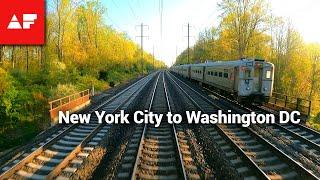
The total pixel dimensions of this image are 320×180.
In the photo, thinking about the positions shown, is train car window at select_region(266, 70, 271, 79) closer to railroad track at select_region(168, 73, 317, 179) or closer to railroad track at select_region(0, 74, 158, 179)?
railroad track at select_region(168, 73, 317, 179)

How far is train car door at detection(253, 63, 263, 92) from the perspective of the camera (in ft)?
68.7

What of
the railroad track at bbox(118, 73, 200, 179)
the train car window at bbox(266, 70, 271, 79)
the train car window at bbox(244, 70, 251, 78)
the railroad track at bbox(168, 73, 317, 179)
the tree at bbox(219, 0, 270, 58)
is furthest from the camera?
the tree at bbox(219, 0, 270, 58)

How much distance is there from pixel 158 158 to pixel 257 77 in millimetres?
12764

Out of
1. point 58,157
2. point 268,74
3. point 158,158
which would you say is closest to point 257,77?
point 268,74

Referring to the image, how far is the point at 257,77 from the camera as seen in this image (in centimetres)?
2109

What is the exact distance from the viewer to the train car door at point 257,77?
825 inches

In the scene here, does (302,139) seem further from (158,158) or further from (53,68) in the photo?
(53,68)

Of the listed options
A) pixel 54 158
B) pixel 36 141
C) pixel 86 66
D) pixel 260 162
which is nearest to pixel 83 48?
pixel 86 66

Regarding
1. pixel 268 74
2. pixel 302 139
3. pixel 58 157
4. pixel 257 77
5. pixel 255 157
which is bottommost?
pixel 58 157

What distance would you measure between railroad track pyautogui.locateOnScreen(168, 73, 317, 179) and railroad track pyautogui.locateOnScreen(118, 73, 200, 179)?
1.43 m

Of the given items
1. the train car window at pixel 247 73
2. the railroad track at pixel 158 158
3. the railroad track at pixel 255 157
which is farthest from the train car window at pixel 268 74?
the railroad track at pixel 158 158

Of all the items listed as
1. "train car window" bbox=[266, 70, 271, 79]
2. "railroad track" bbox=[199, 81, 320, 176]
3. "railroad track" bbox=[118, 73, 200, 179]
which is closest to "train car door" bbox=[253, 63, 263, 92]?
"train car window" bbox=[266, 70, 271, 79]

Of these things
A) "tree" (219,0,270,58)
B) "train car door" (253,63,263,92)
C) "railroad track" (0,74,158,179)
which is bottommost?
"railroad track" (0,74,158,179)

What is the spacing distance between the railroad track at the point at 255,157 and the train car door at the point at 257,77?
704cm
